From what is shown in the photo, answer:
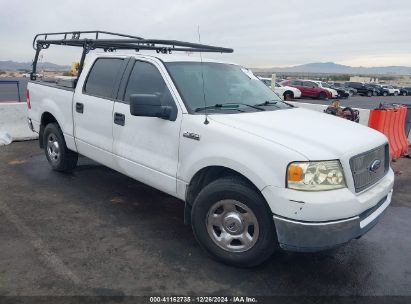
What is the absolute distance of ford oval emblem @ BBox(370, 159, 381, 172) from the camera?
3.57 m

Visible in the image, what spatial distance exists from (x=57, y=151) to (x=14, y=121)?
334 cm

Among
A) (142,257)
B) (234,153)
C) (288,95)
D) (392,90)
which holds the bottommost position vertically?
(392,90)

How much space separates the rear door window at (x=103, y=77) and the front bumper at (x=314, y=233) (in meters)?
2.75

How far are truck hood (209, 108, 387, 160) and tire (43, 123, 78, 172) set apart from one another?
3.16 meters

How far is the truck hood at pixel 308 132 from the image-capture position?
10.5 feet

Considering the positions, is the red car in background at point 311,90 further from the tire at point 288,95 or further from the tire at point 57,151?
the tire at point 57,151

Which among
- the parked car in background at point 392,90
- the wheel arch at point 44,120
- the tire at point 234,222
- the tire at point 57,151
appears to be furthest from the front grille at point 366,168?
the parked car in background at point 392,90

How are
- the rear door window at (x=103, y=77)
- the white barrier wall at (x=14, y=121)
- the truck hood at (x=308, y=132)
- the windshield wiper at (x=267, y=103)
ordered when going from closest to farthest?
the truck hood at (x=308, y=132), the windshield wiper at (x=267, y=103), the rear door window at (x=103, y=77), the white barrier wall at (x=14, y=121)

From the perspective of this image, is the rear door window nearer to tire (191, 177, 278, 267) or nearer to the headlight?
tire (191, 177, 278, 267)

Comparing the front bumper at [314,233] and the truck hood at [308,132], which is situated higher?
the truck hood at [308,132]

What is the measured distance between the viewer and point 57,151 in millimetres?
6145

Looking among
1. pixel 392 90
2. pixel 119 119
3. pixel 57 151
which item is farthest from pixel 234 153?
pixel 392 90

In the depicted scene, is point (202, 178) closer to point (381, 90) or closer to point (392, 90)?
point (381, 90)

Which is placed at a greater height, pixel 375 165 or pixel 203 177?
pixel 375 165
